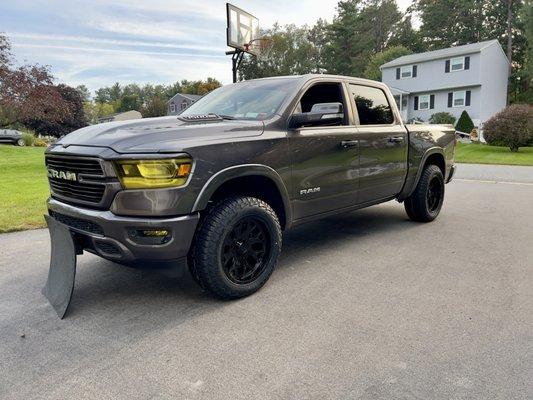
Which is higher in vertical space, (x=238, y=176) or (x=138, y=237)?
(x=238, y=176)

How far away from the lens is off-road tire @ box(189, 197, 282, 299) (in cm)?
321

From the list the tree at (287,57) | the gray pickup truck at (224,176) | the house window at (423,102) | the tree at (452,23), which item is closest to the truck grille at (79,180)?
the gray pickup truck at (224,176)

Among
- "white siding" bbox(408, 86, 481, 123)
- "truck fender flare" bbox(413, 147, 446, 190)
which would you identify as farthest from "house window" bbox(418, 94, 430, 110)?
"truck fender flare" bbox(413, 147, 446, 190)

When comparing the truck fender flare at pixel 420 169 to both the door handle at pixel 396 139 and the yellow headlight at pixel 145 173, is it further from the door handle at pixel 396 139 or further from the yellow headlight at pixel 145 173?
the yellow headlight at pixel 145 173

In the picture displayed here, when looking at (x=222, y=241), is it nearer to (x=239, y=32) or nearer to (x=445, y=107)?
(x=239, y=32)

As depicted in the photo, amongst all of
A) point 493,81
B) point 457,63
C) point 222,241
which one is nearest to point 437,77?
point 457,63

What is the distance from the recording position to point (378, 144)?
16.0 feet

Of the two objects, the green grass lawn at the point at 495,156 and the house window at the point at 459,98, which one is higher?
the house window at the point at 459,98

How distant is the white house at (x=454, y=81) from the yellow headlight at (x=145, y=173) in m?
33.3

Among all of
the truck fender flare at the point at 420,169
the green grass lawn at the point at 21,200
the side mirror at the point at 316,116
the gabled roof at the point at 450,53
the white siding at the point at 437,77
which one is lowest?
the green grass lawn at the point at 21,200

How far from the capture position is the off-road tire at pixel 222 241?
3.21 metres

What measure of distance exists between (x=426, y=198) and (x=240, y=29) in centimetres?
1003

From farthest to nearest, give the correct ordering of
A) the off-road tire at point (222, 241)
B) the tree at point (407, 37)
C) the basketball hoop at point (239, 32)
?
the tree at point (407, 37) → the basketball hoop at point (239, 32) → the off-road tire at point (222, 241)

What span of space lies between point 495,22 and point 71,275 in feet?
178
